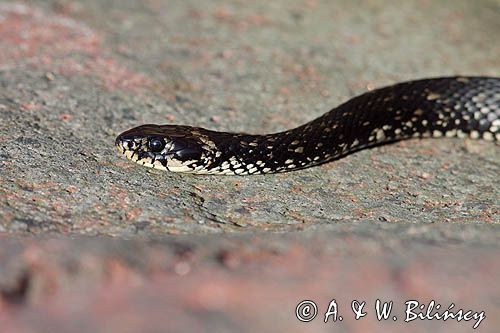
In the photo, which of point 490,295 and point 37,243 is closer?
point 490,295

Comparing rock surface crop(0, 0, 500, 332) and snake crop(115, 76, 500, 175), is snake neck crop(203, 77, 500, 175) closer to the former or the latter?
snake crop(115, 76, 500, 175)

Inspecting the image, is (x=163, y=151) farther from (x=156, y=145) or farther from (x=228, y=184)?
(x=228, y=184)

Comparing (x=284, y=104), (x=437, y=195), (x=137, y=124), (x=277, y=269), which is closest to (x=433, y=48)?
(x=284, y=104)

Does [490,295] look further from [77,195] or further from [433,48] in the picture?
[433,48]

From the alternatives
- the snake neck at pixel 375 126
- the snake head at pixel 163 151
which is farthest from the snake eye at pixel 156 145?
the snake neck at pixel 375 126

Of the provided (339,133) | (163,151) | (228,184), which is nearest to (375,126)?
(339,133)

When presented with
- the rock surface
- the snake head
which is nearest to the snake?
the snake head
